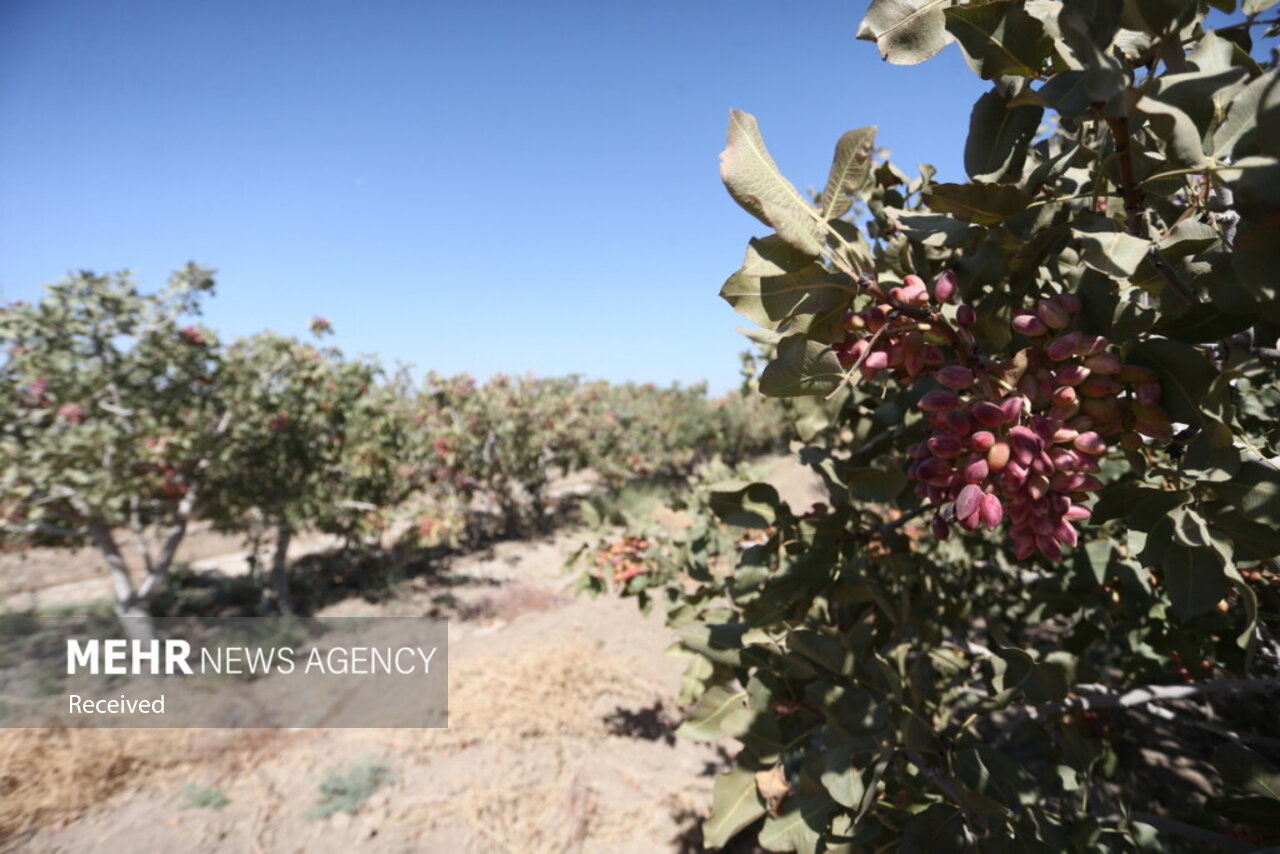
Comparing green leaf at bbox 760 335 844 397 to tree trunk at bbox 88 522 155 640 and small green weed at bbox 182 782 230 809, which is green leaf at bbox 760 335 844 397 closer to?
small green weed at bbox 182 782 230 809

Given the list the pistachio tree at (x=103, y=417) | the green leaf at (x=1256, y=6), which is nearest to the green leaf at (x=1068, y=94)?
the green leaf at (x=1256, y=6)

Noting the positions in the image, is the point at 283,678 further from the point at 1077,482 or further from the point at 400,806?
the point at 1077,482

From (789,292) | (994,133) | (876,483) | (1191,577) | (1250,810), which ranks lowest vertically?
(1250,810)

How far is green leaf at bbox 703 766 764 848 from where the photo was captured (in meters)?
1.31

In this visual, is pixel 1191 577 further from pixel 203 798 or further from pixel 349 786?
pixel 203 798

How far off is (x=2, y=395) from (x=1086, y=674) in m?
6.80

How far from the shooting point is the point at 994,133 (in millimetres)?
748

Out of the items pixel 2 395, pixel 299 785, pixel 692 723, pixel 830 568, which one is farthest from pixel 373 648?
pixel 830 568

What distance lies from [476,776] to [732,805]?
9.50ft

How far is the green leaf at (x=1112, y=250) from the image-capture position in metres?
0.58

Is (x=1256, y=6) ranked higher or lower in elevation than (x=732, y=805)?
higher

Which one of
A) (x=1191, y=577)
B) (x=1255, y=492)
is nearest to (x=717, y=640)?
Answer: (x=1191, y=577)

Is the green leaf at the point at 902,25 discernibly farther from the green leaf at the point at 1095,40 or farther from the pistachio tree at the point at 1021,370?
the green leaf at the point at 1095,40

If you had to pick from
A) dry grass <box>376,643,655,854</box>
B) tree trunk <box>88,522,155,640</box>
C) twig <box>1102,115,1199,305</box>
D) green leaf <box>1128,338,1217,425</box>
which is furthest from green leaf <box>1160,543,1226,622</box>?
tree trunk <box>88,522,155,640</box>
